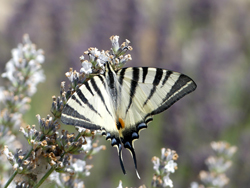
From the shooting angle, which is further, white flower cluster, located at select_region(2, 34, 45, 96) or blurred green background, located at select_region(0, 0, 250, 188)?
blurred green background, located at select_region(0, 0, 250, 188)

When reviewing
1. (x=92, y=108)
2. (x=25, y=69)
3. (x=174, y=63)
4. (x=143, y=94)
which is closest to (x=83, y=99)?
(x=92, y=108)

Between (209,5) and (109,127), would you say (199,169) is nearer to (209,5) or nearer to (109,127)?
(109,127)

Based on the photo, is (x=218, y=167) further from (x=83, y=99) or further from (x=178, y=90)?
(x=83, y=99)

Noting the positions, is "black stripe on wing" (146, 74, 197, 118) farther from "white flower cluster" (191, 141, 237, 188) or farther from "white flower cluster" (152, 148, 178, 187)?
"white flower cluster" (191, 141, 237, 188)

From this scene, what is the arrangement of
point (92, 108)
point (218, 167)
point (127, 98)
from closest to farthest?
point (92, 108) → point (127, 98) → point (218, 167)

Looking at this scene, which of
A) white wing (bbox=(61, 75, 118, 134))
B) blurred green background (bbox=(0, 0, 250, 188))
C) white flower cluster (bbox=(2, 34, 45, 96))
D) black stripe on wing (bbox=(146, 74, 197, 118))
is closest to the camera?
white wing (bbox=(61, 75, 118, 134))

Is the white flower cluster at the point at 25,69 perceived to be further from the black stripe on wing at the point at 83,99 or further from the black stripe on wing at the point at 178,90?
the black stripe on wing at the point at 178,90

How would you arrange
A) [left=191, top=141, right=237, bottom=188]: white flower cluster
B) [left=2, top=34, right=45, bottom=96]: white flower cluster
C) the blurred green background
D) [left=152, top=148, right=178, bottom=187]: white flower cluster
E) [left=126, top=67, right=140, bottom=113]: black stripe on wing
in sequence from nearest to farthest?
1. [left=152, top=148, right=178, bottom=187]: white flower cluster
2. [left=126, top=67, right=140, bottom=113]: black stripe on wing
3. [left=2, top=34, right=45, bottom=96]: white flower cluster
4. [left=191, top=141, right=237, bottom=188]: white flower cluster
5. the blurred green background

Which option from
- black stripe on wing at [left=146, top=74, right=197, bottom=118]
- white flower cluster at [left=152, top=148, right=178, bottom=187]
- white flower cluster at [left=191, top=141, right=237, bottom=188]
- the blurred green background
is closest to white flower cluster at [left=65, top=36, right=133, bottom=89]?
→ black stripe on wing at [left=146, top=74, right=197, bottom=118]
